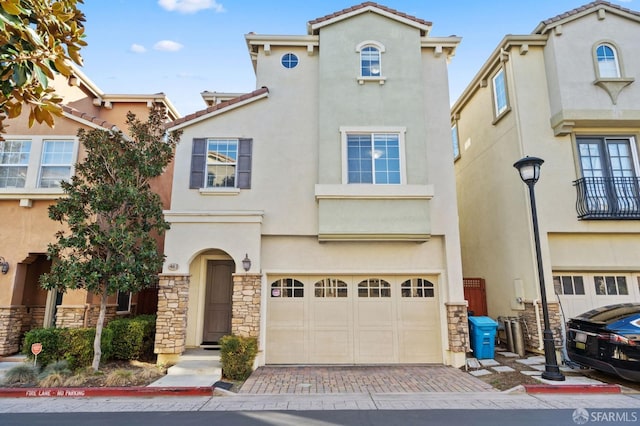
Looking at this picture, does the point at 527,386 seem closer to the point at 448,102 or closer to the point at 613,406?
the point at 613,406

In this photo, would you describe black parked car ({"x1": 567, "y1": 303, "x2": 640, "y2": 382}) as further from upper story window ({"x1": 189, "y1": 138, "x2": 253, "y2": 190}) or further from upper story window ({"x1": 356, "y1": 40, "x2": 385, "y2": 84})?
upper story window ({"x1": 189, "y1": 138, "x2": 253, "y2": 190})

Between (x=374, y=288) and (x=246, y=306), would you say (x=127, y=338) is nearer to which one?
(x=246, y=306)

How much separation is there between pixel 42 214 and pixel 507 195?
1392 centimetres

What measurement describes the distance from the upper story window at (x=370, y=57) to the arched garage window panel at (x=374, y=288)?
6058 millimetres

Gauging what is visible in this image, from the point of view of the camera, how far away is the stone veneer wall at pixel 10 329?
968cm

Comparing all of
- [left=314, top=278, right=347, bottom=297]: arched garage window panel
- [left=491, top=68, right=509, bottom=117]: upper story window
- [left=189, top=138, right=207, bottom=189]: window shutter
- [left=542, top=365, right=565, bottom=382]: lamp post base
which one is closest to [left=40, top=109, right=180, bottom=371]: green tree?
[left=189, top=138, right=207, bottom=189]: window shutter

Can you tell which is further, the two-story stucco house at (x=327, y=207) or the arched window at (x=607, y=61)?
the arched window at (x=607, y=61)

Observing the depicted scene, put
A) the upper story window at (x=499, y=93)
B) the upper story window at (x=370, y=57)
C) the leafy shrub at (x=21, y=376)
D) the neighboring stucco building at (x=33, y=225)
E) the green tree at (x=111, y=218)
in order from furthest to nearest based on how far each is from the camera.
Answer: the upper story window at (x=499, y=93) → the upper story window at (x=370, y=57) → the neighboring stucco building at (x=33, y=225) → the green tree at (x=111, y=218) → the leafy shrub at (x=21, y=376)

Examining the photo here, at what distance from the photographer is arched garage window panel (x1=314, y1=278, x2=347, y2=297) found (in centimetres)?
1038

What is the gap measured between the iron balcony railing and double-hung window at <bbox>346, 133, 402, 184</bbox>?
537 cm

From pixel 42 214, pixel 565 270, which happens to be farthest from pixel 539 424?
pixel 42 214

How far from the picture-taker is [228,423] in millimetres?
5883

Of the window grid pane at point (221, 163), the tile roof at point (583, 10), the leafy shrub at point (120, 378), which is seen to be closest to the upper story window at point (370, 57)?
the window grid pane at point (221, 163)

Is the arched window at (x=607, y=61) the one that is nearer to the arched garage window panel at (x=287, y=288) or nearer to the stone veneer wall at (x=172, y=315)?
the arched garage window panel at (x=287, y=288)
